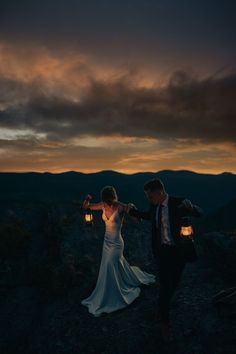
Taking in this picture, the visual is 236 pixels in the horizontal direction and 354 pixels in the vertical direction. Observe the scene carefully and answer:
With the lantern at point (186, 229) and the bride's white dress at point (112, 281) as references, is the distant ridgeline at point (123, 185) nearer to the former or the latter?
the bride's white dress at point (112, 281)

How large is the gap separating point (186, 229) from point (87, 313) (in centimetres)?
384

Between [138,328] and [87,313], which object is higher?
[138,328]

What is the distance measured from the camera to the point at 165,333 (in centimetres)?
637

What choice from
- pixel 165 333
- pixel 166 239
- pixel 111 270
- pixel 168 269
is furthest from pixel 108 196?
pixel 165 333

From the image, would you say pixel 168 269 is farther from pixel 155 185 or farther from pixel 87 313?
pixel 87 313

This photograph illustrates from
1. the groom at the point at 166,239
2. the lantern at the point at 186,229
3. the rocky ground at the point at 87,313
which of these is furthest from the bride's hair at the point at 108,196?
the rocky ground at the point at 87,313

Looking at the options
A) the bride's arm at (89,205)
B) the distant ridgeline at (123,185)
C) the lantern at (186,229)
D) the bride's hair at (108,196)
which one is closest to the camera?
the lantern at (186,229)

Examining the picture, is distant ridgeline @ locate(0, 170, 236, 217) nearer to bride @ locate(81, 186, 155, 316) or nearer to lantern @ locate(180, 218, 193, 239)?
bride @ locate(81, 186, 155, 316)

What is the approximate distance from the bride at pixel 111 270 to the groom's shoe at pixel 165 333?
1.63m

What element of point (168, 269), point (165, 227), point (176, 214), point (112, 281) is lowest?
point (112, 281)

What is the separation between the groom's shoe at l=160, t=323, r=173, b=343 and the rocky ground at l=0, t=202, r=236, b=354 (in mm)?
113

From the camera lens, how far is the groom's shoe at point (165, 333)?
627 centimetres

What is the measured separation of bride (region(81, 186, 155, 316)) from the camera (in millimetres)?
7965

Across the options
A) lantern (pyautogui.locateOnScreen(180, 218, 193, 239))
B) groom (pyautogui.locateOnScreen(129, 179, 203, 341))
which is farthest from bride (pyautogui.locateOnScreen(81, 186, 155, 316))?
lantern (pyautogui.locateOnScreen(180, 218, 193, 239))
